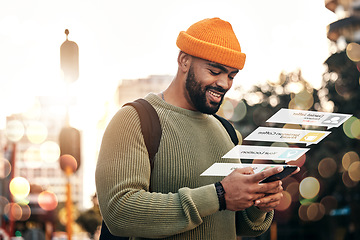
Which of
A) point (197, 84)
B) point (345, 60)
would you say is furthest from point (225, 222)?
point (345, 60)

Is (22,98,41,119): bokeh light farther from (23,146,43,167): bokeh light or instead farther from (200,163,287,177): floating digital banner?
(200,163,287,177): floating digital banner

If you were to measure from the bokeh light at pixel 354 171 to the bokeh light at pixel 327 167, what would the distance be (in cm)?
66

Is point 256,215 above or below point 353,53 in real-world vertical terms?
above

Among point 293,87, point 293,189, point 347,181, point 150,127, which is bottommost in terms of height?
point 293,189

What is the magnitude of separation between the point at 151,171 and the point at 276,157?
59cm

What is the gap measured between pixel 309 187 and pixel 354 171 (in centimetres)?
285

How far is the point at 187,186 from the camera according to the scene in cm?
274

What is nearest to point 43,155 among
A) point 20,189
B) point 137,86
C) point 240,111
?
point 137,86

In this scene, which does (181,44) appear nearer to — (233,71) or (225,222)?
(233,71)

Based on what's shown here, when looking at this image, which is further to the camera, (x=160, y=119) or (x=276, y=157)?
(x=160, y=119)

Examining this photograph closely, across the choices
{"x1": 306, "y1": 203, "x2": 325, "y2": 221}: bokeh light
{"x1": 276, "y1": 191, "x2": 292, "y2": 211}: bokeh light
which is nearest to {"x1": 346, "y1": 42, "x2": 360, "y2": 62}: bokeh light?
{"x1": 276, "y1": 191, "x2": 292, "y2": 211}: bokeh light

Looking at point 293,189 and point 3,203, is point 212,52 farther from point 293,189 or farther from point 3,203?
point 293,189

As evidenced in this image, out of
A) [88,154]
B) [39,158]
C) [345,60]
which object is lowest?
[39,158]

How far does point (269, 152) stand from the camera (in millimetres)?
2555
